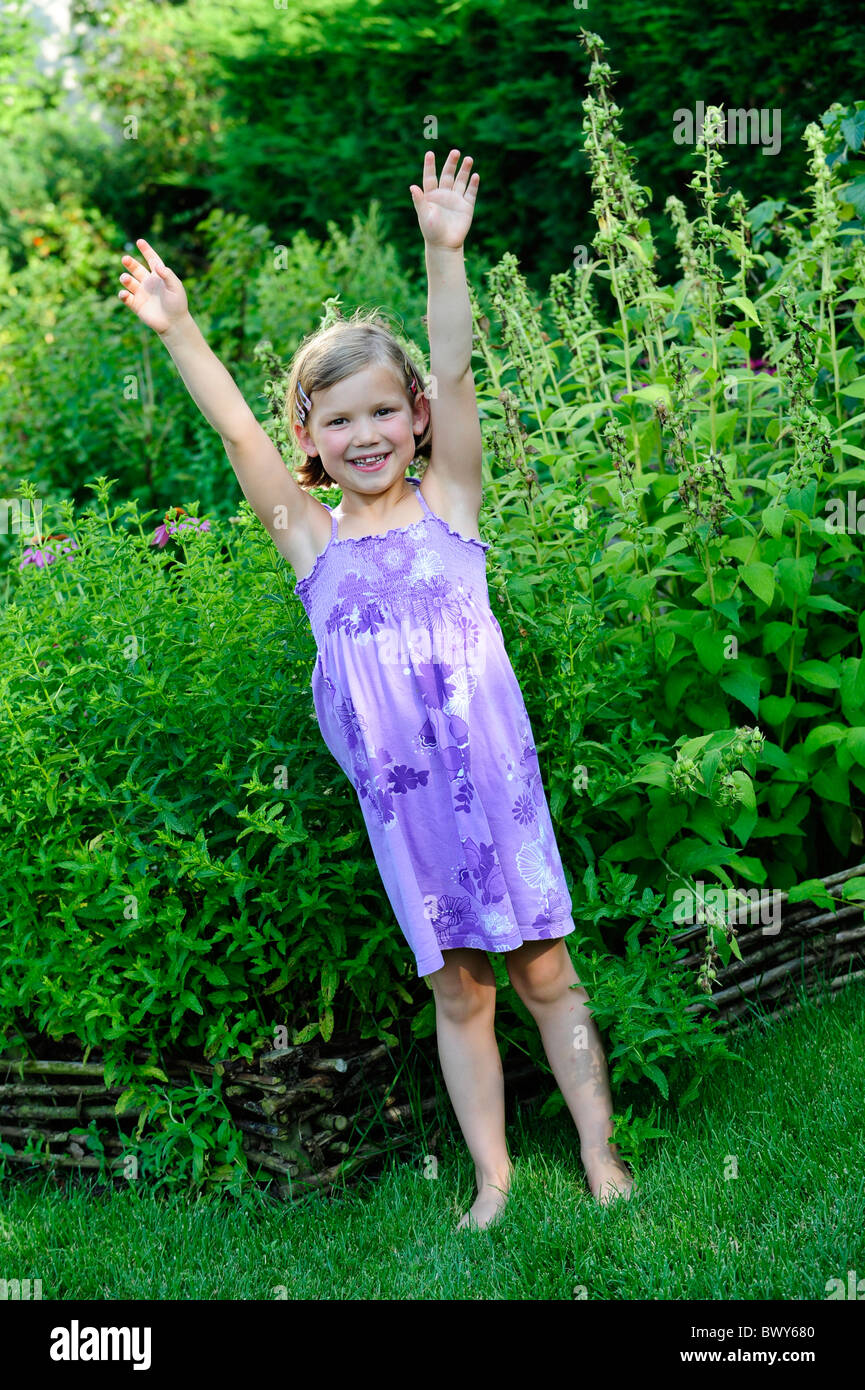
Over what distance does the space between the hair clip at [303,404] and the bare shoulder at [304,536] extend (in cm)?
17

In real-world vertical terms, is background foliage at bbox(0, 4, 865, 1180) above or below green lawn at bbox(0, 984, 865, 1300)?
above

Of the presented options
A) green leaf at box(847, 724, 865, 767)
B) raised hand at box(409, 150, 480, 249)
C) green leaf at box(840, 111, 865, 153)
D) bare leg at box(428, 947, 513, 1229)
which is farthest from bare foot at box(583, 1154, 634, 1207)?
green leaf at box(840, 111, 865, 153)

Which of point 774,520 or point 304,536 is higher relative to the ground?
point 774,520

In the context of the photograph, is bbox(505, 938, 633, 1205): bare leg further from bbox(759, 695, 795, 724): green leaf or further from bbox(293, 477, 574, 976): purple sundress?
bbox(759, 695, 795, 724): green leaf

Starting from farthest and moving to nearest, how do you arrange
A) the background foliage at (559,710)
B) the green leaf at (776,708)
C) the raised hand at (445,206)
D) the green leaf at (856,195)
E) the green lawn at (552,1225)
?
the green leaf at (856,195)
the green leaf at (776,708)
the background foliage at (559,710)
the raised hand at (445,206)
the green lawn at (552,1225)

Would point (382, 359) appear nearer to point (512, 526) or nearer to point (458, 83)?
point (512, 526)

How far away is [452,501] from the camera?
275cm

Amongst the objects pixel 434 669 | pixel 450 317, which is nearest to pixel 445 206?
pixel 450 317

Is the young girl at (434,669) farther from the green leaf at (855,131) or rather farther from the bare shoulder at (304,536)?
the green leaf at (855,131)

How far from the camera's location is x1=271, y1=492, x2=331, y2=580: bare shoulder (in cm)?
274

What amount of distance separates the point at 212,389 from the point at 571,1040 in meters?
1.48

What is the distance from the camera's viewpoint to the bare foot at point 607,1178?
268 cm

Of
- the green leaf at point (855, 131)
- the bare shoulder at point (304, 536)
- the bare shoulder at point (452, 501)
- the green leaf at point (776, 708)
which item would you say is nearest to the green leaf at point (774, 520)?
the green leaf at point (776, 708)

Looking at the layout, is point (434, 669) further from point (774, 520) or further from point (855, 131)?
point (855, 131)
